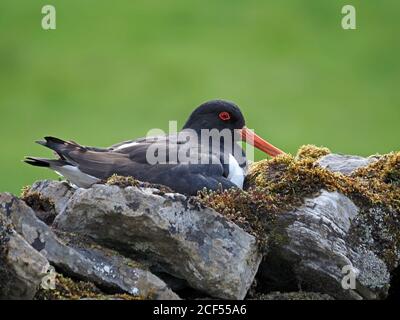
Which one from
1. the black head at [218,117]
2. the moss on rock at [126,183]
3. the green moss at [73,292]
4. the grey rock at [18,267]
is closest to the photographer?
the grey rock at [18,267]

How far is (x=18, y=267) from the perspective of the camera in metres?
7.64

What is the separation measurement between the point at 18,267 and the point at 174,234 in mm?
1088

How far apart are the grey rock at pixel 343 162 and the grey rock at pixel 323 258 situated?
1.49 meters

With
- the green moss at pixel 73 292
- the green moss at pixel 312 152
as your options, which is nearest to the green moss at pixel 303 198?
the green moss at pixel 73 292

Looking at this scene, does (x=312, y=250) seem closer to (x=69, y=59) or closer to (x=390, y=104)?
(x=390, y=104)

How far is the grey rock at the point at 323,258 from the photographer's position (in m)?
8.45

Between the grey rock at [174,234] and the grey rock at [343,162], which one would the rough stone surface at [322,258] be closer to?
the grey rock at [174,234]

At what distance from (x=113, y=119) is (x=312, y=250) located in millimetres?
22438

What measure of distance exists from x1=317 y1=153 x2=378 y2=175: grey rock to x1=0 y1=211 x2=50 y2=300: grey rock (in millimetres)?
3332

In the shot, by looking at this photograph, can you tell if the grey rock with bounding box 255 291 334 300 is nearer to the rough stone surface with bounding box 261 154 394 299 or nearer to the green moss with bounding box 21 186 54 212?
the rough stone surface with bounding box 261 154 394 299

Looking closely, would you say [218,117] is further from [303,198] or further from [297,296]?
[297,296]

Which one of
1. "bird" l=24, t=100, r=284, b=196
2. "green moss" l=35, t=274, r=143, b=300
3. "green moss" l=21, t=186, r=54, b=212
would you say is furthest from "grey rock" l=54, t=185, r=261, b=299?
"bird" l=24, t=100, r=284, b=196

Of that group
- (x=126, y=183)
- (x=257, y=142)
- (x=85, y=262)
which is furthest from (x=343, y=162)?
(x=85, y=262)

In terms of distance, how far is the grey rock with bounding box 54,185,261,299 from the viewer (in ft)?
26.6
